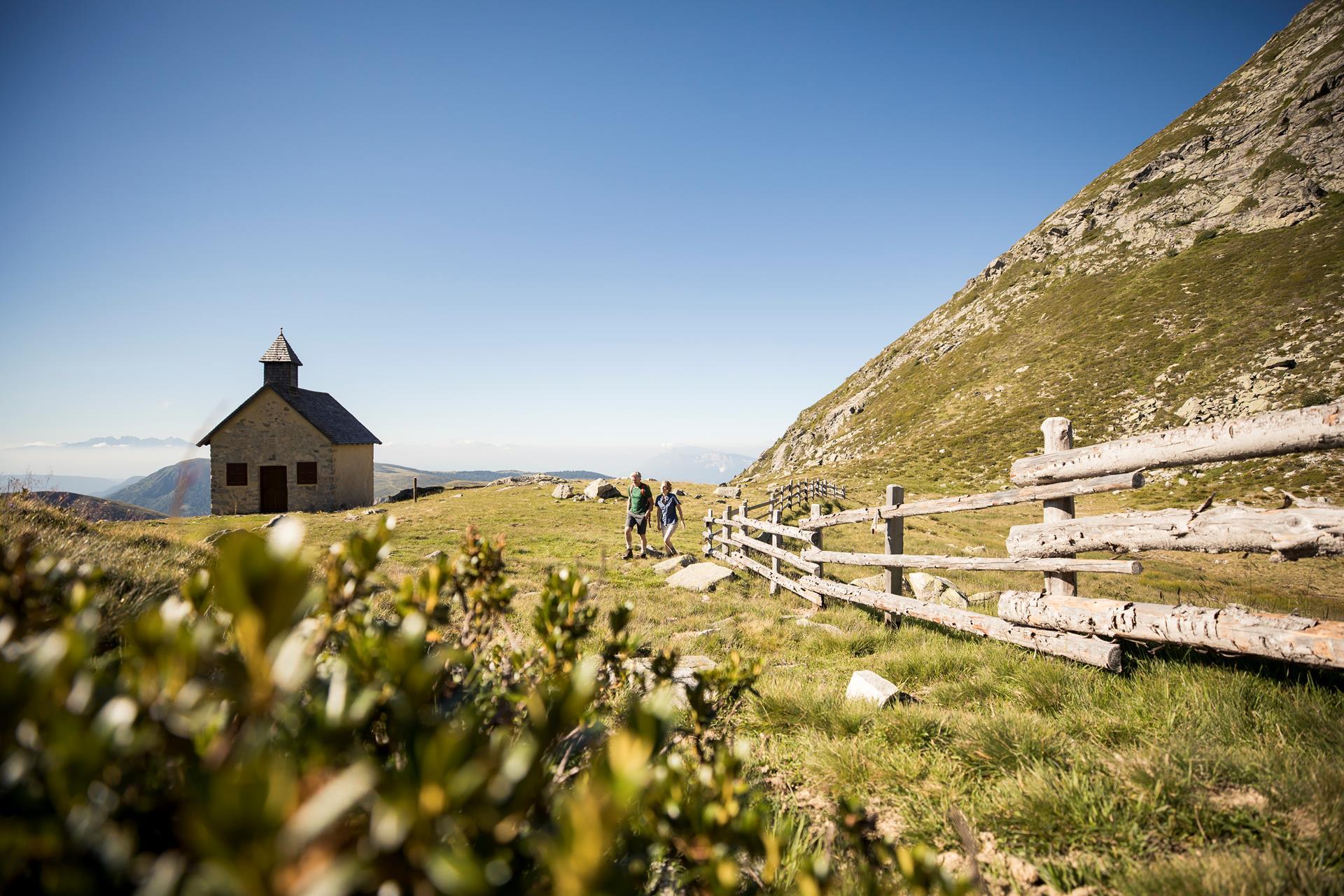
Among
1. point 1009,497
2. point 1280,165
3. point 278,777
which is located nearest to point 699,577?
point 1009,497

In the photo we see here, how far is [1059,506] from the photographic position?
4969 millimetres

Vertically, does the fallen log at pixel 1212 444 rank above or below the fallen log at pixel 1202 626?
above

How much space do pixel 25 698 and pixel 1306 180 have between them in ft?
275

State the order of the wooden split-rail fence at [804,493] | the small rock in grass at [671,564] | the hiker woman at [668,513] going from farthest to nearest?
the wooden split-rail fence at [804,493]
the hiker woman at [668,513]
the small rock in grass at [671,564]

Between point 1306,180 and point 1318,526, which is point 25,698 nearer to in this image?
point 1318,526

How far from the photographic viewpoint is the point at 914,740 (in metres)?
3.47

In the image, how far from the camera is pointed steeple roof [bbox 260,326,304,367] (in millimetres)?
29281

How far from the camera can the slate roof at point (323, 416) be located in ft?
90.5

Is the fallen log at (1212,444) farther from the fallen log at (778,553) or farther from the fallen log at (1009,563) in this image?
the fallen log at (778,553)

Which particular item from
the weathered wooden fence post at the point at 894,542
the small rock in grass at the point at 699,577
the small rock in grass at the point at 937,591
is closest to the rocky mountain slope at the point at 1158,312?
the small rock in grass at the point at 937,591

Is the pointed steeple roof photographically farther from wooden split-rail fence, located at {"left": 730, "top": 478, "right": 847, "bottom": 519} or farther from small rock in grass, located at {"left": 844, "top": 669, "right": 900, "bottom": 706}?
small rock in grass, located at {"left": 844, "top": 669, "right": 900, "bottom": 706}

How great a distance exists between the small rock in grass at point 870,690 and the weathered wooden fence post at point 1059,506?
195 cm

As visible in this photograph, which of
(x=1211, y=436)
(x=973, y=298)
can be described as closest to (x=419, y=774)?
(x=1211, y=436)

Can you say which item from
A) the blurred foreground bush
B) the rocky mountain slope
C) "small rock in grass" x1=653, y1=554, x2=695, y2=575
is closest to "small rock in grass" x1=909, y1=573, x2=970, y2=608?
"small rock in grass" x1=653, y1=554, x2=695, y2=575
